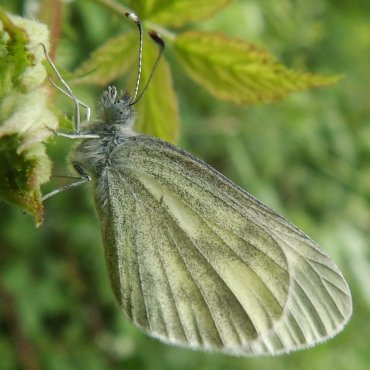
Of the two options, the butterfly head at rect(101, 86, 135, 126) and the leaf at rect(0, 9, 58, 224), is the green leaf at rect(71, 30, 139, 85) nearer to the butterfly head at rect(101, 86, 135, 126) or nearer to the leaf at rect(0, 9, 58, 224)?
the butterfly head at rect(101, 86, 135, 126)

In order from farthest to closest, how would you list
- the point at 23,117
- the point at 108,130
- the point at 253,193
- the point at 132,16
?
the point at 253,193 → the point at 108,130 → the point at 132,16 → the point at 23,117

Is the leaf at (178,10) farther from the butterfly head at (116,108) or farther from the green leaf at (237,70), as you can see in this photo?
the butterfly head at (116,108)

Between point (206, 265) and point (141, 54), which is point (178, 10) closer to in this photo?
point (141, 54)

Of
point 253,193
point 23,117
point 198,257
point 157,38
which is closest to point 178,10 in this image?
point 157,38

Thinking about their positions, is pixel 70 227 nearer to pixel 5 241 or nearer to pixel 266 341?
pixel 5 241

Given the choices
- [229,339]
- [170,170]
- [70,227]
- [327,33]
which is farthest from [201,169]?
[327,33]

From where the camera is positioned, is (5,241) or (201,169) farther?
(5,241)
